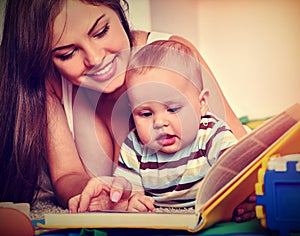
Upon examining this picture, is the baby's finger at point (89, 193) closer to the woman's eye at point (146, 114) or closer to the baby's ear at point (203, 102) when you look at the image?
the woman's eye at point (146, 114)

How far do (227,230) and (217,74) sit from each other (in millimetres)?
404

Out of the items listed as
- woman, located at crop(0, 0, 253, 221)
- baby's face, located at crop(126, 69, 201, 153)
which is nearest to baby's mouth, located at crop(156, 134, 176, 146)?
baby's face, located at crop(126, 69, 201, 153)

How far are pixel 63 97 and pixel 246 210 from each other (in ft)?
1.82

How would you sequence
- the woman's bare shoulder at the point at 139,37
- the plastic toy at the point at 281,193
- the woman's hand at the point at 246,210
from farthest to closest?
the woman's bare shoulder at the point at 139,37
the woman's hand at the point at 246,210
the plastic toy at the point at 281,193

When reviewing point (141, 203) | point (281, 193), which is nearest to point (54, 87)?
point (141, 203)

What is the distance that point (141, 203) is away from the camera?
151 centimetres

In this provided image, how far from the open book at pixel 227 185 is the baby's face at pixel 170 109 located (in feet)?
0.43

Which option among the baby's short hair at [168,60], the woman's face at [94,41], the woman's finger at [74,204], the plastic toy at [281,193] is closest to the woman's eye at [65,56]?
the woman's face at [94,41]

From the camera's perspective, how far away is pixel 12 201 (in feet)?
5.30

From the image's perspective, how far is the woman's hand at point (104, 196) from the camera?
153cm

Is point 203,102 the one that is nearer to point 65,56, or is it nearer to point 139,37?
point 139,37

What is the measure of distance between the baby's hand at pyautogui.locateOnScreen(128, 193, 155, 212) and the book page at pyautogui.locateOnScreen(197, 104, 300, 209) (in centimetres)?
15

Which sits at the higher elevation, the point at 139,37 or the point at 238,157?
the point at 139,37

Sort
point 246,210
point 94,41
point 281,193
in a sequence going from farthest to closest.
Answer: point 94,41 → point 246,210 → point 281,193
